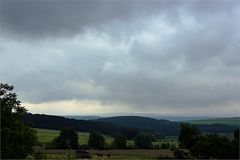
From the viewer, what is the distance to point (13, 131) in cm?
3569

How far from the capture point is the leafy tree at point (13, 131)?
3428cm

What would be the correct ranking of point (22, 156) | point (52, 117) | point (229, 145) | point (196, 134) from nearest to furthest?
point (229, 145) → point (196, 134) → point (22, 156) → point (52, 117)

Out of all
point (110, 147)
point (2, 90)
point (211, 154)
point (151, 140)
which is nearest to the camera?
point (211, 154)

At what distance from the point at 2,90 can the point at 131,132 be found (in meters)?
87.0

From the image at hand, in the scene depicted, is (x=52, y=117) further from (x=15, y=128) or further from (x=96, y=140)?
(x=15, y=128)

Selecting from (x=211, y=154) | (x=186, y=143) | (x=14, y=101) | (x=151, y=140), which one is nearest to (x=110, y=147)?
(x=151, y=140)

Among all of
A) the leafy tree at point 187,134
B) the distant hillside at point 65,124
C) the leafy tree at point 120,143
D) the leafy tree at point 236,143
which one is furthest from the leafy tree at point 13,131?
the distant hillside at point 65,124

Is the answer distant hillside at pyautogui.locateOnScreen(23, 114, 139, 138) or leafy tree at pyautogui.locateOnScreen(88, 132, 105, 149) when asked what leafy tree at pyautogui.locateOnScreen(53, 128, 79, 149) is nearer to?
leafy tree at pyautogui.locateOnScreen(88, 132, 105, 149)

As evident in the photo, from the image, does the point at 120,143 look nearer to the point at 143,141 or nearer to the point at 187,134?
the point at 143,141

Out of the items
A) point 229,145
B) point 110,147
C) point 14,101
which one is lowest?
point 110,147

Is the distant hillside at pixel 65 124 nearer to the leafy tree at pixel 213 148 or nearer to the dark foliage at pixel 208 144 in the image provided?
the dark foliage at pixel 208 144

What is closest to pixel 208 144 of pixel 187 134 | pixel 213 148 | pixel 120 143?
pixel 213 148

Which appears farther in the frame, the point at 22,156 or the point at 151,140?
the point at 151,140

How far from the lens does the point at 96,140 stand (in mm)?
90500
